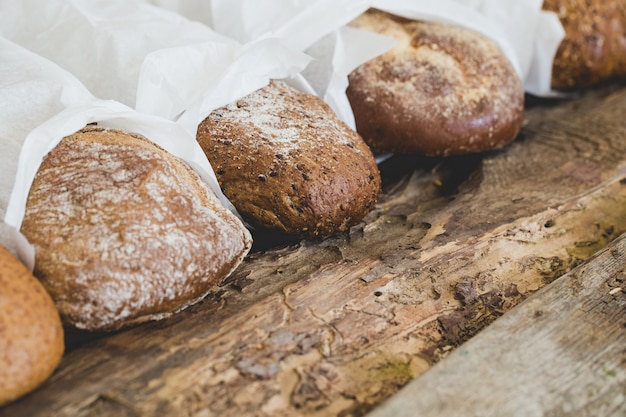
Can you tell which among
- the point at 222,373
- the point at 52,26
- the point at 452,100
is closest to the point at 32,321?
the point at 222,373

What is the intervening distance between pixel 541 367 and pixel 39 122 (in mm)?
1124

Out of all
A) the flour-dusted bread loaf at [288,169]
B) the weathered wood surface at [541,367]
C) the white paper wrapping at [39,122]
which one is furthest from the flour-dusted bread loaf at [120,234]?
the weathered wood surface at [541,367]

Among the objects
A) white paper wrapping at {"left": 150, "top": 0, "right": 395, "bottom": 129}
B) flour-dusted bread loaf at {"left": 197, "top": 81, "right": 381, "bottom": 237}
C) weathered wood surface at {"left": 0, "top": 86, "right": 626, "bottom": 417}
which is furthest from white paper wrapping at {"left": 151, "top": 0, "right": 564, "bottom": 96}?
weathered wood surface at {"left": 0, "top": 86, "right": 626, "bottom": 417}

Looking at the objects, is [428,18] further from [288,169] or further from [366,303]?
[366,303]

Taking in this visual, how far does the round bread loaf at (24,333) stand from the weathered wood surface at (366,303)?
0.12 ft

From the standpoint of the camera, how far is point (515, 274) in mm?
1453

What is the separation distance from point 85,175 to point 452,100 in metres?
1.12

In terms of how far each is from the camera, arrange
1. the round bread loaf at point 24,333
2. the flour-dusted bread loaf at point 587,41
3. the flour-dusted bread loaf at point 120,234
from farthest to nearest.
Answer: the flour-dusted bread loaf at point 587,41 → the flour-dusted bread loaf at point 120,234 → the round bread loaf at point 24,333

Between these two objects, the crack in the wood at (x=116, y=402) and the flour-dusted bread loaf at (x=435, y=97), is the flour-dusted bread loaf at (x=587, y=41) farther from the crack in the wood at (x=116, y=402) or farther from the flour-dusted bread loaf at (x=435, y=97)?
the crack in the wood at (x=116, y=402)

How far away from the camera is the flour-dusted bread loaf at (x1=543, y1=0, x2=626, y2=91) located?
7.91 ft

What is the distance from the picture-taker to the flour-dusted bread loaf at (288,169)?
4.79 ft

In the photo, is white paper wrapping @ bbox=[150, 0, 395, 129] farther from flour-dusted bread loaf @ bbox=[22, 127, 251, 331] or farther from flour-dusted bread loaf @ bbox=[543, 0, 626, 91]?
flour-dusted bread loaf @ bbox=[543, 0, 626, 91]

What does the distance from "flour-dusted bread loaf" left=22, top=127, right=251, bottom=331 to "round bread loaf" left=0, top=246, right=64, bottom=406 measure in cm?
6

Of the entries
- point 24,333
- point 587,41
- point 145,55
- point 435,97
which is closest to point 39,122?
point 145,55
